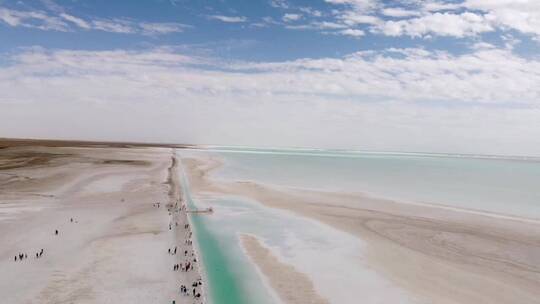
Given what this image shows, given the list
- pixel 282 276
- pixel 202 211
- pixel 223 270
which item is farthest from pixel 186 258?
pixel 202 211

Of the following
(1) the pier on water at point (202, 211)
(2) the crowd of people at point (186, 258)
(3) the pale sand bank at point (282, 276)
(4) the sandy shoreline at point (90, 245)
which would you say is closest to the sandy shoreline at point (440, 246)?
(3) the pale sand bank at point (282, 276)

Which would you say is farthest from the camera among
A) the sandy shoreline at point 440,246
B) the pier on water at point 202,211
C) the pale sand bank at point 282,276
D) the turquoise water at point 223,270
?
the pier on water at point 202,211

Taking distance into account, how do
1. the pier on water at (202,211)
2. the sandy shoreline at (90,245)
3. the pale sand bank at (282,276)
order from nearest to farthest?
the sandy shoreline at (90,245) < the pale sand bank at (282,276) < the pier on water at (202,211)

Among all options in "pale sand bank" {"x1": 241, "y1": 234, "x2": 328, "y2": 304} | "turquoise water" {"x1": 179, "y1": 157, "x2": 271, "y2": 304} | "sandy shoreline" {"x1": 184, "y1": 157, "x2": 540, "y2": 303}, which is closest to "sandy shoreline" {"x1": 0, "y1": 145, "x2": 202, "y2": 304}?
"turquoise water" {"x1": 179, "y1": 157, "x2": 271, "y2": 304}

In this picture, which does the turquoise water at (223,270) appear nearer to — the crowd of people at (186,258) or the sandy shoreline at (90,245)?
the crowd of people at (186,258)

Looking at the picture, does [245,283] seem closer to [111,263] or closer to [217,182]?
[111,263]

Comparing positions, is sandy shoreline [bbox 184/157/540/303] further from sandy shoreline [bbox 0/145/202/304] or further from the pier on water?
sandy shoreline [bbox 0/145/202/304]

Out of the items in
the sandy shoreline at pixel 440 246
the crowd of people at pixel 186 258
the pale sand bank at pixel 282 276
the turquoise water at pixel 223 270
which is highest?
the sandy shoreline at pixel 440 246
